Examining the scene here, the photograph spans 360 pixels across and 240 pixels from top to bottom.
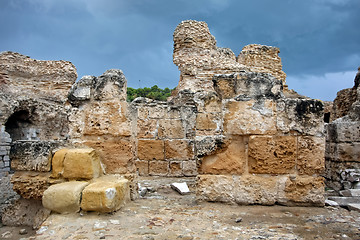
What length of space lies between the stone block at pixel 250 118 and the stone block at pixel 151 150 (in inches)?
152

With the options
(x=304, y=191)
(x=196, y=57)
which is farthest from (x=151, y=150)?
(x=196, y=57)

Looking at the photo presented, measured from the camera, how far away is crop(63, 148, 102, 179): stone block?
3.06 meters

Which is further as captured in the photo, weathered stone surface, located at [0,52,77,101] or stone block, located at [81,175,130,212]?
weathered stone surface, located at [0,52,77,101]

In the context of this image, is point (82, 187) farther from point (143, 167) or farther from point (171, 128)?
point (171, 128)

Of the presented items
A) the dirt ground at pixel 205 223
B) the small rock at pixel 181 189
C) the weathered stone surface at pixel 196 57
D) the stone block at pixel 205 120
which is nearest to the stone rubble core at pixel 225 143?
the stone block at pixel 205 120

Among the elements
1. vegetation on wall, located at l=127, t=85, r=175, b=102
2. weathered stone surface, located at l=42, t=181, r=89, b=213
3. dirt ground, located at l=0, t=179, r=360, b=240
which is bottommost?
dirt ground, located at l=0, t=179, r=360, b=240

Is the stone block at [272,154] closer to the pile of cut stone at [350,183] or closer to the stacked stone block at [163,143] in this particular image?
the pile of cut stone at [350,183]

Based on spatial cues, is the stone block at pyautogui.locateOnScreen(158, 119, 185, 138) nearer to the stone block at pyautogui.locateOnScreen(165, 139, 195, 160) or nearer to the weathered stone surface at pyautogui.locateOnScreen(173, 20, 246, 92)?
the stone block at pyautogui.locateOnScreen(165, 139, 195, 160)

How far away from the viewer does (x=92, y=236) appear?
2.29 m

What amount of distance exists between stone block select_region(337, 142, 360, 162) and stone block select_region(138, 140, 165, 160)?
404 cm

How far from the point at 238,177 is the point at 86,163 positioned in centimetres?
176

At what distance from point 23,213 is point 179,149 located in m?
4.13

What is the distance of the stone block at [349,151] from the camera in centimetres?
572

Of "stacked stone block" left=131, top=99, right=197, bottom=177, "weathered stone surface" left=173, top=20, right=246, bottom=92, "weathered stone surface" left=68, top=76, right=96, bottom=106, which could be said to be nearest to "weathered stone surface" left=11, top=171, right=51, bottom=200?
"weathered stone surface" left=68, top=76, right=96, bottom=106
